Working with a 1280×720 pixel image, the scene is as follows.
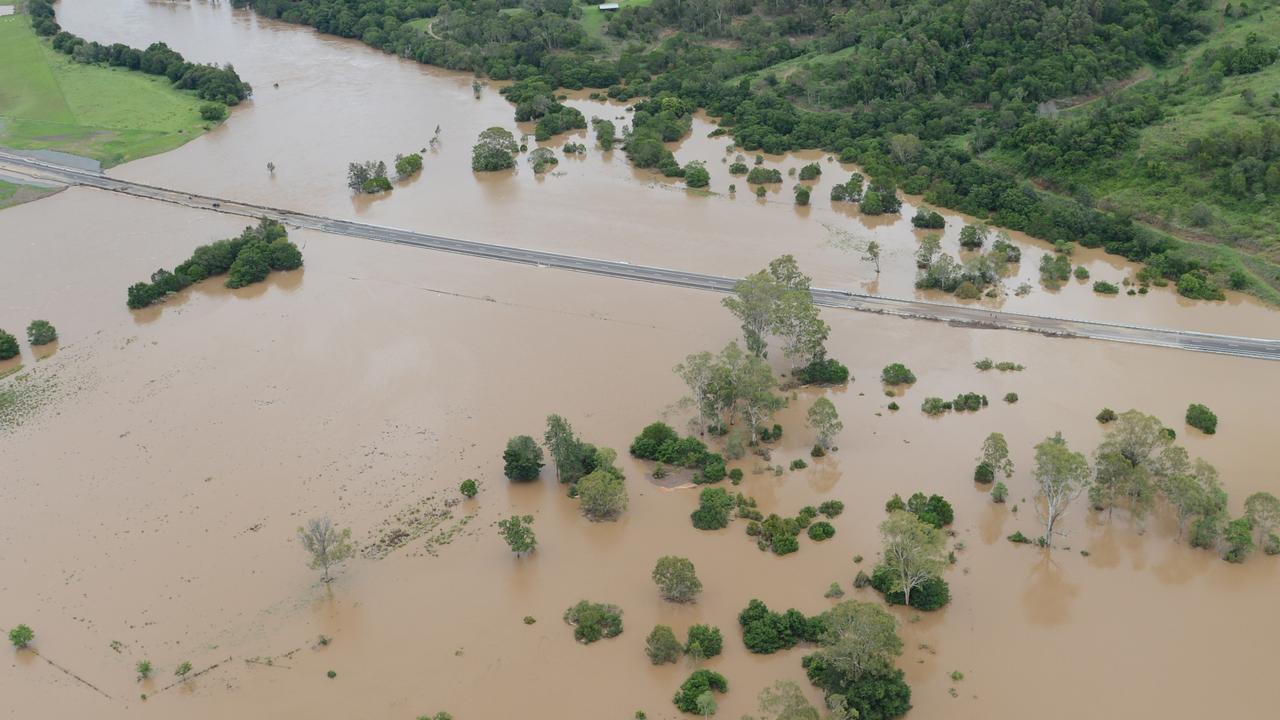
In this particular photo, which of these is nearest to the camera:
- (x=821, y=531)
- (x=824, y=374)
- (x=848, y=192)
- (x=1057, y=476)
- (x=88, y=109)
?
(x=1057, y=476)

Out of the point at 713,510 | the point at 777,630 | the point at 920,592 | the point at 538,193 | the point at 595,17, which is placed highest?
the point at 595,17

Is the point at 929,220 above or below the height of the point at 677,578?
above

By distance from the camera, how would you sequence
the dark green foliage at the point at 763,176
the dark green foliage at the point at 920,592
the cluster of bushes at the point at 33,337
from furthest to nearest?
the dark green foliage at the point at 763,176, the cluster of bushes at the point at 33,337, the dark green foliage at the point at 920,592

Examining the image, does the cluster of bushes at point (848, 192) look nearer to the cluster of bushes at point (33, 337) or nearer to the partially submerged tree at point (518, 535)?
the partially submerged tree at point (518, 535)

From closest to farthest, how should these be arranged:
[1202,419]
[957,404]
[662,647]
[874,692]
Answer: [874,692] < [662,647] < [1202,419] < [957,404]

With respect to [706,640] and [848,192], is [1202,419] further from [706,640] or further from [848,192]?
[848,192]

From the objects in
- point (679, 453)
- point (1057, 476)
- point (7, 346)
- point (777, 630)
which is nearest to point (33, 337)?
point (7, 346)

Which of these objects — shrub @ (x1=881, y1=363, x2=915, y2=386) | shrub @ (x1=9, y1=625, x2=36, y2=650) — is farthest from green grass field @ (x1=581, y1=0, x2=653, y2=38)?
shrub @ (x1=9, y1=625, x2=36, y2=650)

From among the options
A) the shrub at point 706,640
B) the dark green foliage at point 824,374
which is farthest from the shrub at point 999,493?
the shrub at point 706,640

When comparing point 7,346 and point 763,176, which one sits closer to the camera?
point 7,346
